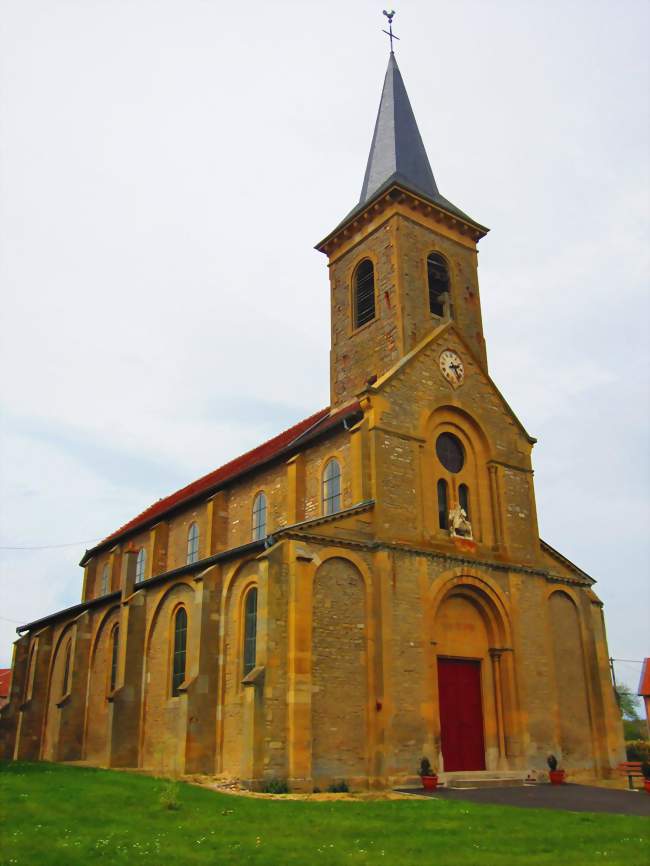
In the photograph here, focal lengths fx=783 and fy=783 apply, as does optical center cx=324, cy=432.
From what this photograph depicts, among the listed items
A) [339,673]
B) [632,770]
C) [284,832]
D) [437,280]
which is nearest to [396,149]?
[437,280]

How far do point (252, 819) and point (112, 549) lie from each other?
31169mm

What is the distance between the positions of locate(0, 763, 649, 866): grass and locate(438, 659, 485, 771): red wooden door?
7.11 metres

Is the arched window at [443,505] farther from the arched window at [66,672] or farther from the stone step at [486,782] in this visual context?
the arched window at [66,672]

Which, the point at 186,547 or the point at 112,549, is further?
the point at 112,549

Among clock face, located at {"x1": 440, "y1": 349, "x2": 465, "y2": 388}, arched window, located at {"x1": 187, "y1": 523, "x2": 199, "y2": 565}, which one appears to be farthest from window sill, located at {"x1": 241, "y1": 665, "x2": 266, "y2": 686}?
arched window, located at {"x1": 187, "y1": 523, "x2": 199, "y2": 565}

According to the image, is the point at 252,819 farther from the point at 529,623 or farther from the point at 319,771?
the point at 529,623

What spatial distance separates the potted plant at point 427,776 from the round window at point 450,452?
9828 millimetres

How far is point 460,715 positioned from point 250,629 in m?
7.18

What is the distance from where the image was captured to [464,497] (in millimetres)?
27703

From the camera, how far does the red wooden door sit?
24156 mm

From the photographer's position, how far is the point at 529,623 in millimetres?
26938

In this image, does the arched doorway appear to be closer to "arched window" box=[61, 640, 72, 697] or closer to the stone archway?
the stone archway

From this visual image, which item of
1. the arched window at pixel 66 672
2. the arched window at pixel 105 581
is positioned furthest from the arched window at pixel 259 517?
the arched window at pixel 105 581

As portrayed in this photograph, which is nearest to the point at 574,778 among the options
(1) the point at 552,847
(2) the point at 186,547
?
(1) the point at 552,847
